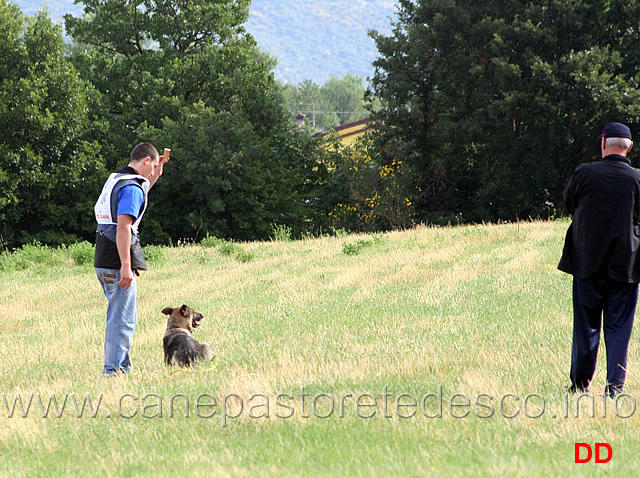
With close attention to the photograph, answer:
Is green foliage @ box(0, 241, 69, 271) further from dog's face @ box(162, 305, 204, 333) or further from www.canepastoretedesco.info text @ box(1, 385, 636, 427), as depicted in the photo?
www.canepastoretedesco.info text @ box(1, 385, 636, 427)

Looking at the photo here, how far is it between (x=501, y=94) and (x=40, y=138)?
20.1 meters

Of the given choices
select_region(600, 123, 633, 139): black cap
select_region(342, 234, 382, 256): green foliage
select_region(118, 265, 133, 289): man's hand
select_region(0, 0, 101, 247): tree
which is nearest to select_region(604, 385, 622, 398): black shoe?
select_region(600, 123, 633, 139): black cap

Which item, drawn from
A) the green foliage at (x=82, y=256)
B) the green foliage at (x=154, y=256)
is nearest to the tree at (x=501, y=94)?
the green foliage at (x=154, y=256)

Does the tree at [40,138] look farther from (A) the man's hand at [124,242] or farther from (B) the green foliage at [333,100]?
(B) the green foliage at [333,100]

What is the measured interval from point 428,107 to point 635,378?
27256mm

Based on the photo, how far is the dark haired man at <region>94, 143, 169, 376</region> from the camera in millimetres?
5707

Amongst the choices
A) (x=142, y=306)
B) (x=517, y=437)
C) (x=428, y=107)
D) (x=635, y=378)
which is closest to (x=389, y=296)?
(x=142, y=306)

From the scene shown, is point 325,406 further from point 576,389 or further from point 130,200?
point 130,200

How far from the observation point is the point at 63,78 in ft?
96.5

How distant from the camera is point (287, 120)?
38.0 meters

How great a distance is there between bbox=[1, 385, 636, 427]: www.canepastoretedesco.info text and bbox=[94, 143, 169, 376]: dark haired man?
709mm

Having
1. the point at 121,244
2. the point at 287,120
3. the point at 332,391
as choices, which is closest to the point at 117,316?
the point at 121,244

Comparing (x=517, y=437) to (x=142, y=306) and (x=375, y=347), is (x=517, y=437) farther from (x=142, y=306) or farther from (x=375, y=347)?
(x=142, y=306)

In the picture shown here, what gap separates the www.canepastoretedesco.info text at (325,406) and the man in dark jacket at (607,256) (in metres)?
0.32
